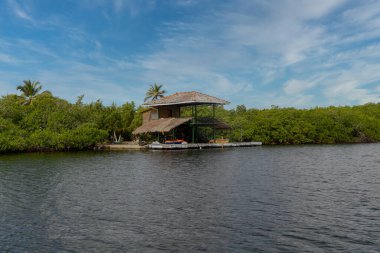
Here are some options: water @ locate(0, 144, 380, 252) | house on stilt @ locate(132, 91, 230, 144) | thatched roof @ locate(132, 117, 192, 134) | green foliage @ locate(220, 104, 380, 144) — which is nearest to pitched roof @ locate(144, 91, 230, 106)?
house on stilt @ locate(132, 91, 230, 144)

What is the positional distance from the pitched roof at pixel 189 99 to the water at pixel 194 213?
22.7 m

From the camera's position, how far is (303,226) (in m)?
10.0

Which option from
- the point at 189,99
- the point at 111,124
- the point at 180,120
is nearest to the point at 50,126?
the point at 111,124

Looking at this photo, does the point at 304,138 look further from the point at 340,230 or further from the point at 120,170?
the point at 340,230

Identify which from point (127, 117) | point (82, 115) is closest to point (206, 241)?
point (82, 115)

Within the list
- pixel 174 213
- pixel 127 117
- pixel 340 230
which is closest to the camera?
pixel 340 230

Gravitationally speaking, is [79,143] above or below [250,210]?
above

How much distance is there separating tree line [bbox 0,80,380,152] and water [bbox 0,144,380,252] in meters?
23.1

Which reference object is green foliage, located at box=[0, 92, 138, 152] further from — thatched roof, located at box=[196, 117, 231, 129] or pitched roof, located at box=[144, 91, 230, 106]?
thatched roof, located at box=[196, 117, 231, 129]

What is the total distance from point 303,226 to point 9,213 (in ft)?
32.3

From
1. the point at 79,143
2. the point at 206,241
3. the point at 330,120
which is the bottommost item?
the point at 206,241

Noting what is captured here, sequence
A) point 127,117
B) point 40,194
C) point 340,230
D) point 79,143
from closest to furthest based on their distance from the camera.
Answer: point 340,230 < point 40,194 < point 79,143 < point 127,117

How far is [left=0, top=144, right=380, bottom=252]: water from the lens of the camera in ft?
29.0

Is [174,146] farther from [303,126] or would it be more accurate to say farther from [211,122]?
[303,126]
